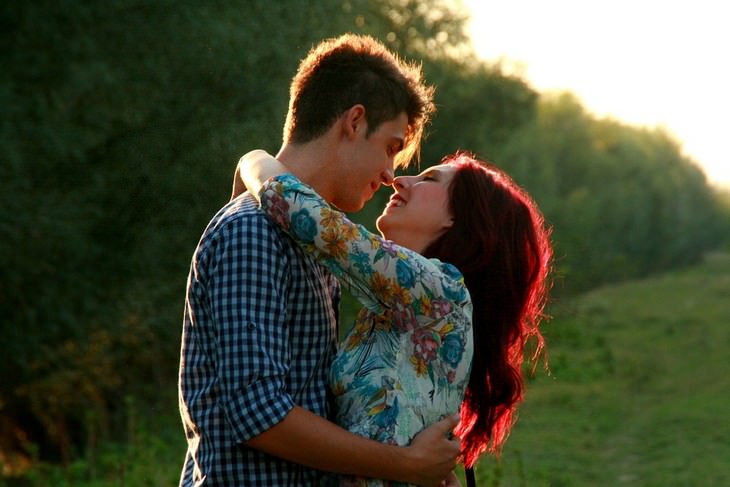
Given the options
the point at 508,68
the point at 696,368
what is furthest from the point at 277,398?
the point at 508,68

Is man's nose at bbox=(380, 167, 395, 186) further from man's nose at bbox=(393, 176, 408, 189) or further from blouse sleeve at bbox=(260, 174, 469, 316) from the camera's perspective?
blouse sleeve at bbox=(260, 174, 469, 316)

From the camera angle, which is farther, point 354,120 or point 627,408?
point 627,408

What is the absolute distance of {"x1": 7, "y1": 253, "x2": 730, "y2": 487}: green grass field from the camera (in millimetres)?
9539

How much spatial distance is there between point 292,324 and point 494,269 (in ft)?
2.33

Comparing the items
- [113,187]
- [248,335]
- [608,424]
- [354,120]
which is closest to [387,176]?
[354,120]

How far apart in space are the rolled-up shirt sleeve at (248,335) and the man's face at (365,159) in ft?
1.63

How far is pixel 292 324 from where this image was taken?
107 inches

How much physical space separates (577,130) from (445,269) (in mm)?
52192

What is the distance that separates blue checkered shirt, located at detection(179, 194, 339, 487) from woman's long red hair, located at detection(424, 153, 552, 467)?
524mm

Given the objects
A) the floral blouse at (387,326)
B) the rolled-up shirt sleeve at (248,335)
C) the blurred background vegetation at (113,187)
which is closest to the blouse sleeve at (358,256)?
the floral blouse at (387,326)

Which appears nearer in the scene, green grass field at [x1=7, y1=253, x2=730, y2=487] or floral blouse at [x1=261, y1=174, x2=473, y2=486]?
floral blouse at [x1=261, y1=174, x2=473, y2=486]

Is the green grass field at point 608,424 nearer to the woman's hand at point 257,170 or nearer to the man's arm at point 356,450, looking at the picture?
the man's arm at point 356,450

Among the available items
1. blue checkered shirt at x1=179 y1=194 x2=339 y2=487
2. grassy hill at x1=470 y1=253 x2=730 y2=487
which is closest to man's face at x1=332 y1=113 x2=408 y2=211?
blue checkered shirt at x1=179 y1=194 x2=339 y2=487

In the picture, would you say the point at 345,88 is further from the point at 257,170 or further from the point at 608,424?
the point at 608,424
